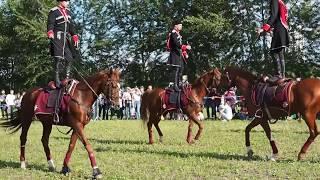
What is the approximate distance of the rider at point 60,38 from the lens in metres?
10.9

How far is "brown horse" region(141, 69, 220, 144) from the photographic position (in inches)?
591

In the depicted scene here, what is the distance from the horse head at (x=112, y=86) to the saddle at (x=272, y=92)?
3.38 metres

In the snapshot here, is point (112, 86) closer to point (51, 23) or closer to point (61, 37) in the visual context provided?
point (61, 37)

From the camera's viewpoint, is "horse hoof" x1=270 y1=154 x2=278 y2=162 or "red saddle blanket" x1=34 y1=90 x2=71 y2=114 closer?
"red saddle blanket" x1=34 y1=90 x2=71 y2=114

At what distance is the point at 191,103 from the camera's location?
1552 centimetres

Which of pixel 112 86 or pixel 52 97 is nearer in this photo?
pixel 112 86

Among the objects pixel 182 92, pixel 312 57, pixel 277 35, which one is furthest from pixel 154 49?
pixel 277 35

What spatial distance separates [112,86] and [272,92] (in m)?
3.64

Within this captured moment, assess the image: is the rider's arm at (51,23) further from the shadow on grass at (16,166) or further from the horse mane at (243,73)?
the horse mane at (243,73)

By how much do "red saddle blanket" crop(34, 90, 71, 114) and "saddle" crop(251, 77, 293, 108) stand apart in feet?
14.0

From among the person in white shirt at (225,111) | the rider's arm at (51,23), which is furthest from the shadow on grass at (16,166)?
the person in white shirt at (225,111)

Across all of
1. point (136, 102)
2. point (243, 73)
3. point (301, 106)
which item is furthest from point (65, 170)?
point (136, 102)

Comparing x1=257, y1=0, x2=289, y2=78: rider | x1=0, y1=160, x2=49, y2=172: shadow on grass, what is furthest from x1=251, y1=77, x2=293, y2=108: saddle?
x1=0, y1=160, x2=49, y2=172: shadow on grass

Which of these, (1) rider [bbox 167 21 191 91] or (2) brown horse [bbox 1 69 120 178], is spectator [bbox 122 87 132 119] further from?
(2) brown horse [bbox 1 69 120 178]
